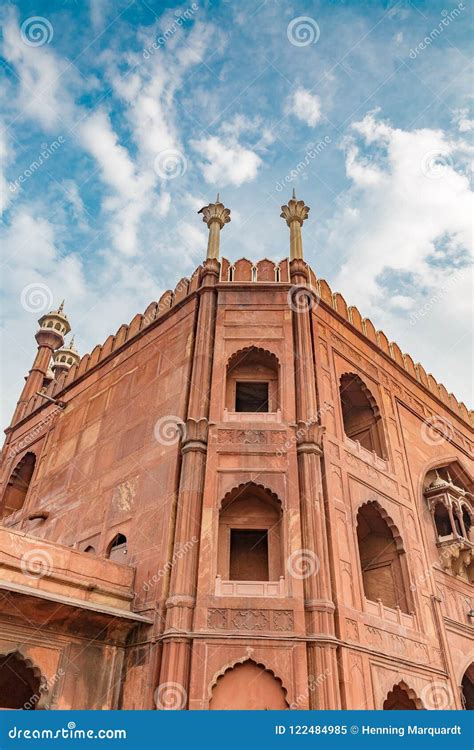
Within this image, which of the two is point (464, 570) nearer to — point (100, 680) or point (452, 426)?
point (452, 426)

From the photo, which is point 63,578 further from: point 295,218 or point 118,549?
point 295,218

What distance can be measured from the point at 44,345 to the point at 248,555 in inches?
598

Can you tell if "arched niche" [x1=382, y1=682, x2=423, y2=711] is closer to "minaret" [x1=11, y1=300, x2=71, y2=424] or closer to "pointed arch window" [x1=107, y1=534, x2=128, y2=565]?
"pointed arch window" [x1=107, y1=534, x2=128, y2=565]

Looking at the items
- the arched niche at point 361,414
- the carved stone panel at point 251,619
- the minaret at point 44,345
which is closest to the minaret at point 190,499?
the carved stone panel at point 251,619

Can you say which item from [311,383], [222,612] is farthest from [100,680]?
[311,383]

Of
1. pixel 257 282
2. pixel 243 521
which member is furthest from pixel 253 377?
pixel 243 521

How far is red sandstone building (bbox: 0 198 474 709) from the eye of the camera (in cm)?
876

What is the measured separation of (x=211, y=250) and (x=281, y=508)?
7.52 meters

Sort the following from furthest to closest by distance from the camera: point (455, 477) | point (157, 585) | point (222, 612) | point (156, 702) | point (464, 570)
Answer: point (455, 477) < point (464, 570) < point (157, 585) < point (222, 612) < point (156, 702)

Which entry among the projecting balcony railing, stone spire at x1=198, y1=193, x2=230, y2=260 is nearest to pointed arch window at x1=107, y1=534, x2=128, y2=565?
Result: the projecting balcony railing

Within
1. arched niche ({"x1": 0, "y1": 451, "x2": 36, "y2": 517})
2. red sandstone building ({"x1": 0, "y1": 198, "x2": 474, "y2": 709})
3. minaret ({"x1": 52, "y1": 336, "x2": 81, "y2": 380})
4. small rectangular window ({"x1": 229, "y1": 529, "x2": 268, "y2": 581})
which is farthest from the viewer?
minaret ({"x1": 52, "y1": 336, "x2": 81, "y2": 380})

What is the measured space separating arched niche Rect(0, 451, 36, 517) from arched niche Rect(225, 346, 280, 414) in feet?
29.2

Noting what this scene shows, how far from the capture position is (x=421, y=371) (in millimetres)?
18312

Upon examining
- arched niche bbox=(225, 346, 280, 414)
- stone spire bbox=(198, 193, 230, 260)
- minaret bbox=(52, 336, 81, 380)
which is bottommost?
arched niche bbox=(225, 346, 280, 414)
